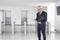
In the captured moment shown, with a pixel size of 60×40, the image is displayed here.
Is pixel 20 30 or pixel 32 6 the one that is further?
pixel 32 6

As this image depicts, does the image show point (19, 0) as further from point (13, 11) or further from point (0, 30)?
point (13, 11)

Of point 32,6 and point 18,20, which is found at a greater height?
point 32,6

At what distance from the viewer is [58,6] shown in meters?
12.6

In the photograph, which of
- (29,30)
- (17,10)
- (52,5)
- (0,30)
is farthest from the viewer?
(17,10)

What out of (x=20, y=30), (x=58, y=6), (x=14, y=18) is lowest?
(x=20, y=30)

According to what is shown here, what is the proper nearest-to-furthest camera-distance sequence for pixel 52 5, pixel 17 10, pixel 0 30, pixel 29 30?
pixel 0 30 < pixel 29 30 < pixel 52 5 < pixel 17 10

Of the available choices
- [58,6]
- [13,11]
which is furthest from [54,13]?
[13,11]

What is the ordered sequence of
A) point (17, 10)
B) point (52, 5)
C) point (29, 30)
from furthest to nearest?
point (17, 10), point (52, 5), point (29, 30)

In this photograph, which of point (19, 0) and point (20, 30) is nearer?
point (19, 0)

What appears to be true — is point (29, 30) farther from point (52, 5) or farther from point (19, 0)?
point (52, 5)

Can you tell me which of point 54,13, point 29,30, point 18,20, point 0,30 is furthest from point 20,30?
point 54,13

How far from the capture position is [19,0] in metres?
11.2

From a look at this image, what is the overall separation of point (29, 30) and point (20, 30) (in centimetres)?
78

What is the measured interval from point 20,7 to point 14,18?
1.27 metres
